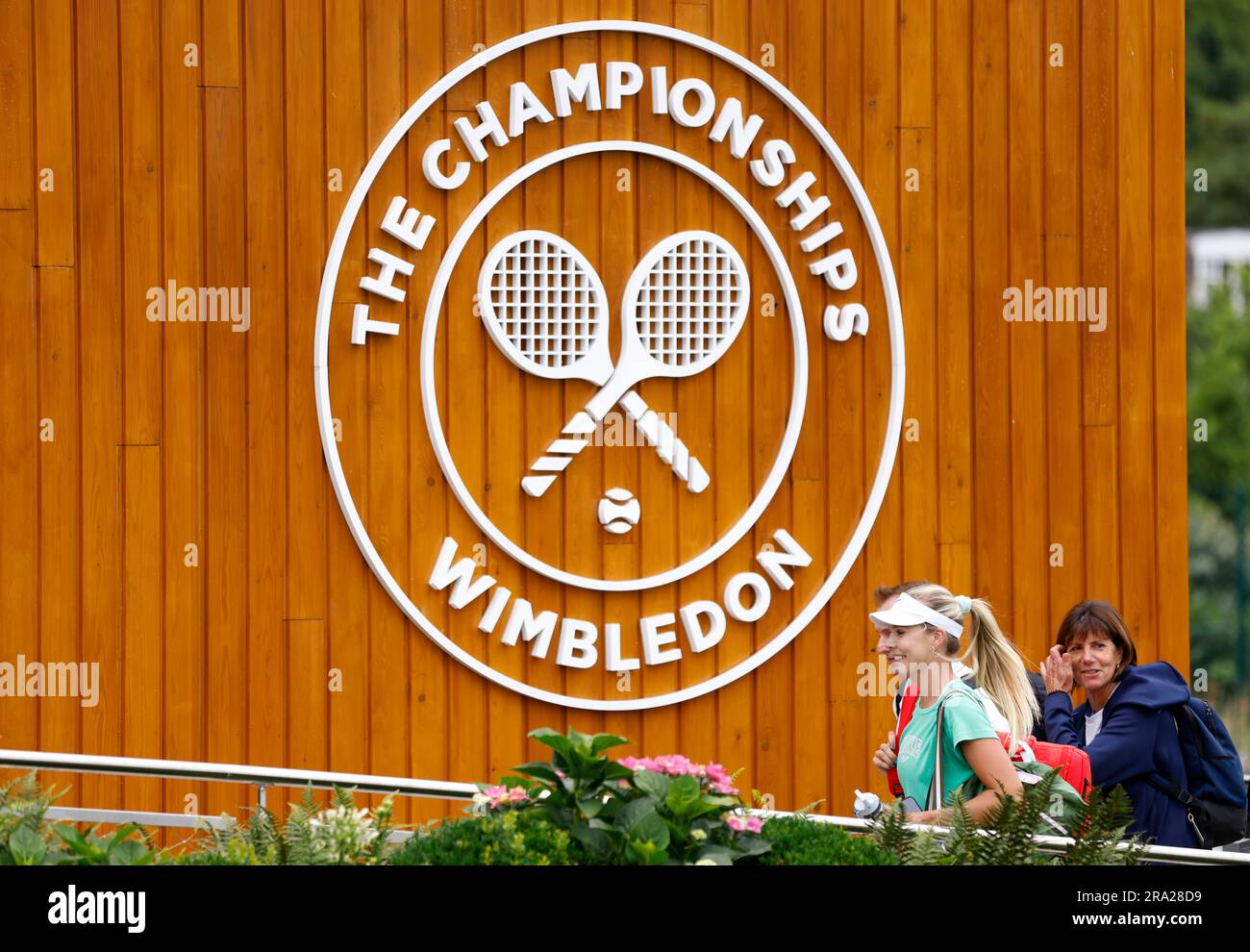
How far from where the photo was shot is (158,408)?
17.4ft

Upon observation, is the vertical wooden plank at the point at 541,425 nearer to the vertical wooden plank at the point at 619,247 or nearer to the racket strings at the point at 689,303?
the vertical wooden plank at the point at 619,247

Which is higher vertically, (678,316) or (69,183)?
(69,183)

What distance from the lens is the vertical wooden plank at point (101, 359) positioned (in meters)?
5.25

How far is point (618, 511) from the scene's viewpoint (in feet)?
18.1

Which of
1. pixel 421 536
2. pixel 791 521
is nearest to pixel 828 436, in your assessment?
pixel 791 521

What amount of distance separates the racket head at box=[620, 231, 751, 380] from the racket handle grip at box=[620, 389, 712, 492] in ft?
0.37

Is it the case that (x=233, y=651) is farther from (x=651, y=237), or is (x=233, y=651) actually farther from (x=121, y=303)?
(x=651, y=237)

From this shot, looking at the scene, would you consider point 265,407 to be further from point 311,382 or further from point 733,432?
point 733,432

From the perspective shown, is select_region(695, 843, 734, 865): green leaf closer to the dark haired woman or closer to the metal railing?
the metal railing

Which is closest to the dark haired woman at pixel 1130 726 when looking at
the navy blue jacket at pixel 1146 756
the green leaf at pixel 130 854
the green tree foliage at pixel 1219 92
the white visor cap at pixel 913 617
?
the navy blue jacket at pixel 1146 756

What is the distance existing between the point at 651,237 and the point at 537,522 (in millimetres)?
1110

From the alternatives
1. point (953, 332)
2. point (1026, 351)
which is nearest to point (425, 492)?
point (953, 332)

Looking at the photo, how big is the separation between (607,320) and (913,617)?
1872 mm

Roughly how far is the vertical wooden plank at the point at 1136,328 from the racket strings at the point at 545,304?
202cm
